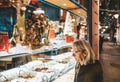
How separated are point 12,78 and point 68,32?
3546 millimetres

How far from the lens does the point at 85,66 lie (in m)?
3.19

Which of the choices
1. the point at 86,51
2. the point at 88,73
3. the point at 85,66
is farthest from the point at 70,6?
the point at 88,73

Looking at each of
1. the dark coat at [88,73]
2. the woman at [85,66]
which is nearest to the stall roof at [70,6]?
the woman at [85,66]

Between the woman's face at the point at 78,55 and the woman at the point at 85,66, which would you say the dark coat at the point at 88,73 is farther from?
the woman's face at the point at 78,55

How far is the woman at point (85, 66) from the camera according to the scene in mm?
3061

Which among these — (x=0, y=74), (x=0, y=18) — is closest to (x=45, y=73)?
(x=0, y=74)

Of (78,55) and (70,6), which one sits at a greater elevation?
(70,6)

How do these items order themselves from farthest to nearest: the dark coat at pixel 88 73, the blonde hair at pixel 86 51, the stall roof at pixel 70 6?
the stall roof at pixel 70 6 < the blonde hair at pixel 86 51 < the dark coat at pixel 88 73

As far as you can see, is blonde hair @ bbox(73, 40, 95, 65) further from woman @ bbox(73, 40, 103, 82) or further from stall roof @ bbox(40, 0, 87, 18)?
stall roof @ bbox(40, 0, 87, 18)

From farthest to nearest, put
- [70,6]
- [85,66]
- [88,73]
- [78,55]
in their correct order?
1. [70,6]
2. [78,55]
3. [85,66]
4. [88,73]

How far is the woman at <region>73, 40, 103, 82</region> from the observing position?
120 inches

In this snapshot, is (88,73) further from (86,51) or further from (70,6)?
(70,6)

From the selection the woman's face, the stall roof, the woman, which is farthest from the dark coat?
the stall roof

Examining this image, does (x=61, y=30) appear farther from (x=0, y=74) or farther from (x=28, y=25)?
(x=0, y=74)
